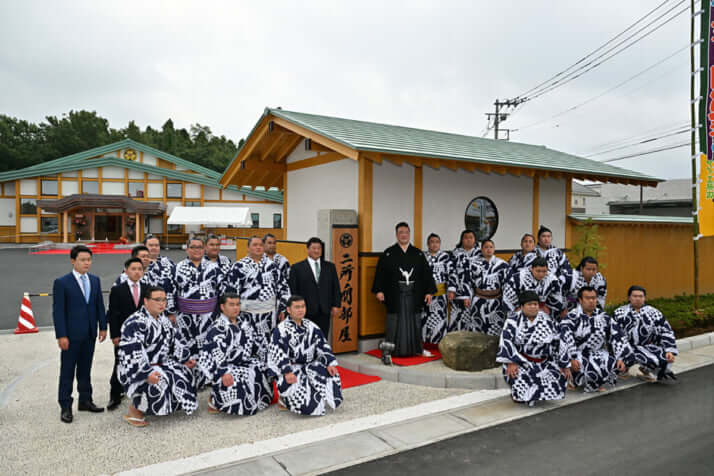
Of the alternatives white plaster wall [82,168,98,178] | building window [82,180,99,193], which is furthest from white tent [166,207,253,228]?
white plaster wall [82,168,98,178]

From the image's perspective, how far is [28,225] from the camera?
1251 inches

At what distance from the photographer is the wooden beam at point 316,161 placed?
7782mm

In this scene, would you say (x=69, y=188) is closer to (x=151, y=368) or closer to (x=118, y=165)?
(x=118, y=165)

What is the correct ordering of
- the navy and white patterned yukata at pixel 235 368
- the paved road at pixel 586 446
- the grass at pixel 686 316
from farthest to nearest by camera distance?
1. the grass at pixel 686 316
2. the navy and white patterned yukata at pixel 235 368
3. the paved road at pixel 586 446

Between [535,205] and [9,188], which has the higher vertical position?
[9,188]

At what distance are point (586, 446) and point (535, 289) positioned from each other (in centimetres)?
252

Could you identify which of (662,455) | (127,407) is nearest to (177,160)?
(127,407)

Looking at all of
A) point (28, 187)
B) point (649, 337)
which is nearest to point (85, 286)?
point (649, 337)

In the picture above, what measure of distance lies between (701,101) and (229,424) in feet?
34.7

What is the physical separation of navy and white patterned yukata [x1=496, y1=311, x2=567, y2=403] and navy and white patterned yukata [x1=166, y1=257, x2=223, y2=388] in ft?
11.9

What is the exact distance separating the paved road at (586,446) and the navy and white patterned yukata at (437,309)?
7.77 feet

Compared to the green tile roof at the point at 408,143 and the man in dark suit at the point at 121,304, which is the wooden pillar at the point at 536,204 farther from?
the man in dark suit at the point at 121,304

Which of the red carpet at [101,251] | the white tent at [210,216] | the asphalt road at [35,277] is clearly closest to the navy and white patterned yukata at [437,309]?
the asphalt road at [35,277]

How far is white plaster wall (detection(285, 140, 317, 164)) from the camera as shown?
8.73 m
